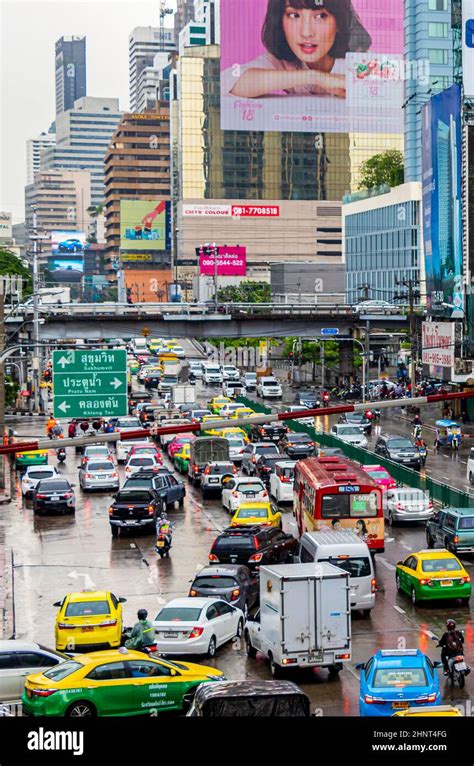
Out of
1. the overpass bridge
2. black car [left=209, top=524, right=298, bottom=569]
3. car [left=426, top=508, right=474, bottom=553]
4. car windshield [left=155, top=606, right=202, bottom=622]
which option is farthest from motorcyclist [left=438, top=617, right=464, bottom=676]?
the overpass bridge

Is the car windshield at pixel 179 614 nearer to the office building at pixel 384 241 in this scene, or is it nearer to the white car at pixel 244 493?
the white car at pixel 244 493

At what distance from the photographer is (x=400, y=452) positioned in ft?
205

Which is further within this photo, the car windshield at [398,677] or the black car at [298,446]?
the black car at [298,446]

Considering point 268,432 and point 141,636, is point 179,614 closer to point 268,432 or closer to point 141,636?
point 141,636

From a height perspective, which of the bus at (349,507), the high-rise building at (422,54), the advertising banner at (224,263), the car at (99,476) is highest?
A: the high-rise building at (422,54)

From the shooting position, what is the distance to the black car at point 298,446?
65.2 m

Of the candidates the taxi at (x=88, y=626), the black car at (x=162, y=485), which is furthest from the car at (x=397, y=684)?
the black car at (x=162, y=485)

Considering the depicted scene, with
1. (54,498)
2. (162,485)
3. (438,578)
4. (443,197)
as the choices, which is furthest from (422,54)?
(438,578)

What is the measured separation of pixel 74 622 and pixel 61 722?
18.0 m

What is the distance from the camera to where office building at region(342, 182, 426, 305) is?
155 m

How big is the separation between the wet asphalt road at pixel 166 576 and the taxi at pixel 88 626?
4.91 ft

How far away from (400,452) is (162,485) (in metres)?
15.8

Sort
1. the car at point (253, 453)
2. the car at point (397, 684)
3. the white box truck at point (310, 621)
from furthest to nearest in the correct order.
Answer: the car at point (253, 453), the white box truck at point (310, 621), the car at point (397, 684)

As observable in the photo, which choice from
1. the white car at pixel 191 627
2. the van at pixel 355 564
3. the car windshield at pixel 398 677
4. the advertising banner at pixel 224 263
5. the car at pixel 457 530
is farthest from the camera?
the advertising banner at pixel 224 263
